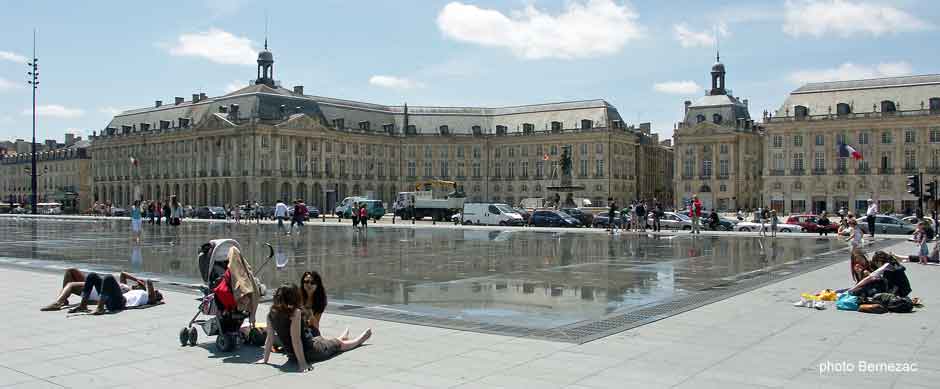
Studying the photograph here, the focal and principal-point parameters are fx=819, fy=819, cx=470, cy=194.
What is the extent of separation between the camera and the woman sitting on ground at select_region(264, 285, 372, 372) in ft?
27.9

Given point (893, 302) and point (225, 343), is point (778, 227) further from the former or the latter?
point (225, 343)

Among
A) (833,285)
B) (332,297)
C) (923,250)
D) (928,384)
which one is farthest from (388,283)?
(923,250)

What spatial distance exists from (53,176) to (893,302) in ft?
497

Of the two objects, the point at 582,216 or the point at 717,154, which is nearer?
the point at 582,216

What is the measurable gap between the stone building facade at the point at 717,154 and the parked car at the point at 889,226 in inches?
2284

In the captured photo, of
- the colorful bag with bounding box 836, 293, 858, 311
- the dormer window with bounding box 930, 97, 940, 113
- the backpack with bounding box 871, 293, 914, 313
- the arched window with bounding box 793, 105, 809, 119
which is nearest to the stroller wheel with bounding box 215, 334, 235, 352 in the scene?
the colorful bag with bounding box 836, 293, 858, 311

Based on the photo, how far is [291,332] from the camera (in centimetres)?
853

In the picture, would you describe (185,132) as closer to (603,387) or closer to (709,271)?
(709,271)

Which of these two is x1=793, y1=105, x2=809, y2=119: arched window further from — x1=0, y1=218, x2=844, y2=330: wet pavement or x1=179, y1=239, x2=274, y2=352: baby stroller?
x1=179, y1=239, x2=274, y2=352: baby stroller

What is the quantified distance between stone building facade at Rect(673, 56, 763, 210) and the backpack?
91609 mm

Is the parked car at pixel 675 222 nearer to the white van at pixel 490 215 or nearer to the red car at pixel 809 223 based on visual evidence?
the red car at pixel 809 223

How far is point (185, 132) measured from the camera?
4279 inches

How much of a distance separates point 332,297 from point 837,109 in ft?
295

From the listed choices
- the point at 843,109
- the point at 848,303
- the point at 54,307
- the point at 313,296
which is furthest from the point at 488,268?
the point at 843,109
